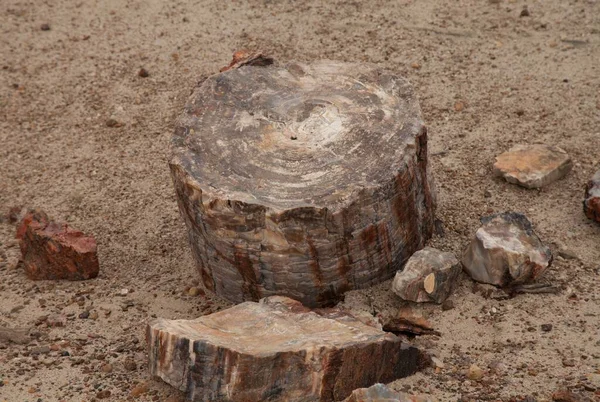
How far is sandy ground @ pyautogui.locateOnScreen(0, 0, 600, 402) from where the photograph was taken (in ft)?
12.5

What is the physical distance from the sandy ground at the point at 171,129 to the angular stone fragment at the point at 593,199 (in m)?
0.07

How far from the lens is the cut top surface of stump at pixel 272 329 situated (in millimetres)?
3465

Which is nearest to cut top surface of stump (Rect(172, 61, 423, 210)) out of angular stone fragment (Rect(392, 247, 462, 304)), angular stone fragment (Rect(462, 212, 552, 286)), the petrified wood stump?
the petrified wood stump

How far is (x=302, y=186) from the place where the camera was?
3953 mm

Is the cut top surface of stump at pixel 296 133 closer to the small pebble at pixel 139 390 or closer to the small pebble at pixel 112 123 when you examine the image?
the small pebble at pixel 139 390

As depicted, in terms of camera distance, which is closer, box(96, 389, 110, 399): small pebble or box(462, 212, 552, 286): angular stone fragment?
box(96, 389, 110, 399): small pebble

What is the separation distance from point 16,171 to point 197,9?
1992 millimetres

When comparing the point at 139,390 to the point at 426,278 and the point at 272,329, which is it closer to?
the point at 272,329

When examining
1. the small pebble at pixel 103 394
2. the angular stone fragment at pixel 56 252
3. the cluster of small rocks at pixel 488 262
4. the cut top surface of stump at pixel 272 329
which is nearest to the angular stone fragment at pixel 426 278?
the cluster of small rocks at pixel 488 262

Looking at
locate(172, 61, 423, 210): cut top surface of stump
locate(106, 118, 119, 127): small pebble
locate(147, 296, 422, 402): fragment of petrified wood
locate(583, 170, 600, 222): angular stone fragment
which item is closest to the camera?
locate(147, 296, 422, 402): fragment of petrified wood

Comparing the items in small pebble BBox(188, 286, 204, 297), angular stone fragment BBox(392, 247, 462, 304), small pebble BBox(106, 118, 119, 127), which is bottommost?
small pebble BBox(188, 286, 204, 297)

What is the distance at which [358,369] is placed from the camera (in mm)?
3486

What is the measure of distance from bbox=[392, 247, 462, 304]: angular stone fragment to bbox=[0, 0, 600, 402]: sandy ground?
0.24 ft

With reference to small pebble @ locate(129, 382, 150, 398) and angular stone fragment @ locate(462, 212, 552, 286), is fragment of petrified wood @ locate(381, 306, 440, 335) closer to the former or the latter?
angular stone fragment @ locate(462, 212, 552, 286)
